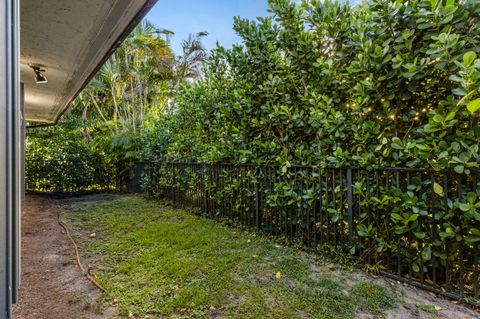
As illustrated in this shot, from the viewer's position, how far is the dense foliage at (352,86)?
2.13m

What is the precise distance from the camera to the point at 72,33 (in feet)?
9.12

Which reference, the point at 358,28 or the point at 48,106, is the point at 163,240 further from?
the point at 48,106

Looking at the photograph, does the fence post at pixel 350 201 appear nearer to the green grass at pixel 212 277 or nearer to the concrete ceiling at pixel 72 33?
the green grass at pixel 212 277

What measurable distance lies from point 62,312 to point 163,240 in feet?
5.33

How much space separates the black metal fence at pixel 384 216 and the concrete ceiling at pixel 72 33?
8.24 feet

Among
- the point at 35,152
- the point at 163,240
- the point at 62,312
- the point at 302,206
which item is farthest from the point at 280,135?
the point at 35,152

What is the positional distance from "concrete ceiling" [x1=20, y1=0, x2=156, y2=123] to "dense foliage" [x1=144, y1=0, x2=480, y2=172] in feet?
6.47

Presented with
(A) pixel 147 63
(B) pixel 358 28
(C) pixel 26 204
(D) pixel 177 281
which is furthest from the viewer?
(A) pixel 147 63

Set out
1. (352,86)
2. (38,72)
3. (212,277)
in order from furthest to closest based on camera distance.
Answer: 1. (38,72)
2. (352,86)
3. (212,277)

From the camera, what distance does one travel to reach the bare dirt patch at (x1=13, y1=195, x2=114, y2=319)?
2104mm

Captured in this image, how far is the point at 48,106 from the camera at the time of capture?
6586mm

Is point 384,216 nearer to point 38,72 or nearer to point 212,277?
point 212,277

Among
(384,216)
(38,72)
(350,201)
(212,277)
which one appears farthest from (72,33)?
(384,216)

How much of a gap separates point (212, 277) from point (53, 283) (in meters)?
1.63
